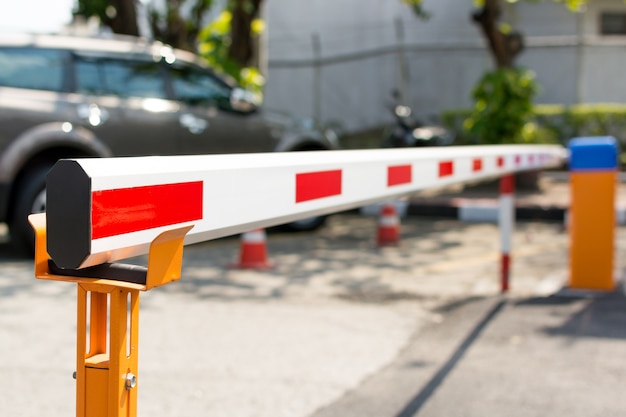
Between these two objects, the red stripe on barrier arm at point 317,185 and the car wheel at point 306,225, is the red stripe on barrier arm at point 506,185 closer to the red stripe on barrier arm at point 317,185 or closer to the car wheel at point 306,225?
the red stripe on barrier arm at point 317,185

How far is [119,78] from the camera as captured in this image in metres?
8.39

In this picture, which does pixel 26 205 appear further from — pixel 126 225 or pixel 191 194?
pixel 126 225

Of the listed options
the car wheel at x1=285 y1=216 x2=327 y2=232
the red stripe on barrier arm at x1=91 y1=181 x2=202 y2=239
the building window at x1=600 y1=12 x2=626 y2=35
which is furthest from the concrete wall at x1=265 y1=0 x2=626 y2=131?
the red stripe on barrier arm at x1=91 y1=181 x2=202 y2=239

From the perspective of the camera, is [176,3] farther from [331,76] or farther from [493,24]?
[493,24]

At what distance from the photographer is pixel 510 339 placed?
4.81m

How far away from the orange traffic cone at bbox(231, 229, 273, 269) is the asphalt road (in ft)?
0.46

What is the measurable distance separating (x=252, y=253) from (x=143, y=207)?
5557 millimetres

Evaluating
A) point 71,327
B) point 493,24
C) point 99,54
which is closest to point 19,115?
point 99,54

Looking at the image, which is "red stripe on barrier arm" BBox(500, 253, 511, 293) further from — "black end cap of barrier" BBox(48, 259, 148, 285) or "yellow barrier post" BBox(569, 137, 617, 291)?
"black end cap of barrier" BBox(48, 259, 148, 285)

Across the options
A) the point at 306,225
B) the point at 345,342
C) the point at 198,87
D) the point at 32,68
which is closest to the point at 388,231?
the point at 306,225

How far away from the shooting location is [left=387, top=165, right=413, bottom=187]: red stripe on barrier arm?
338 cm

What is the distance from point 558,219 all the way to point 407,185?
7.54 meters

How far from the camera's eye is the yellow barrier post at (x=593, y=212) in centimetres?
598

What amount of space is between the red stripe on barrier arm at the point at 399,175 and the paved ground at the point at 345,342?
2.96 ft
